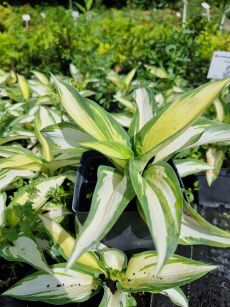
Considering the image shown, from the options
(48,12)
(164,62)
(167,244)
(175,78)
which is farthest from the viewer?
(48,12)

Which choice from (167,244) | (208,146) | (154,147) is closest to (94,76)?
(208,146)

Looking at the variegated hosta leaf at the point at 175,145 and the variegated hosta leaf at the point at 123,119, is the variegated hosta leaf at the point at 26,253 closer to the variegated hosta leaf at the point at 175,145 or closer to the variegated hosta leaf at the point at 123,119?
the variegated hosta leaf at the point at 175,145

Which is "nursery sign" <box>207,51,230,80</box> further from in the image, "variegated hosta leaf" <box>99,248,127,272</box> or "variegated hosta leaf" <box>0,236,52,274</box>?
"variegated hosta leaf" <box>0,236,52,274</box>

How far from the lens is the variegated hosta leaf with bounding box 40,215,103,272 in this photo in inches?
45.4

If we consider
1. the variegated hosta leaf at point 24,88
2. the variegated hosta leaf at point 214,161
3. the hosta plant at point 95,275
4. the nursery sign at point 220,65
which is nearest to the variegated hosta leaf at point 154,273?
the hosta plant at point 95,275

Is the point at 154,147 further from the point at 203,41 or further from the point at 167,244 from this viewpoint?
the point at 203,41

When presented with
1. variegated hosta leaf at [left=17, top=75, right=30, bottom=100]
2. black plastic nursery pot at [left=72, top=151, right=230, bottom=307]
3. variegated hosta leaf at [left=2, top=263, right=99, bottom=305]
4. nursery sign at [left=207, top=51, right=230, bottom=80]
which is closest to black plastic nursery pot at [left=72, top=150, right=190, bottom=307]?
black plastic nursery pot at [left=72, top=151, right=230, bottom=307]

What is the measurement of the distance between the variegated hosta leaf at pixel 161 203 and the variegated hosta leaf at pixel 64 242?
→ 0.31 meters

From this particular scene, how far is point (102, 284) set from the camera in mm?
1181

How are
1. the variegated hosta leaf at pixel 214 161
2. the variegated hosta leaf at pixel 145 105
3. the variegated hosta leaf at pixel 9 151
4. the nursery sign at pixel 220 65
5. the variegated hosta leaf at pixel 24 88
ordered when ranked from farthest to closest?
the variegated hosta leaf at pixel 24 88 < the nursery sign at pixel 220 65 < the variegated hosta leaf at pixel 214 161 < the variegated hosta leaf at pixel 9 151 < the variegated hosta leaf at pixel 145 105

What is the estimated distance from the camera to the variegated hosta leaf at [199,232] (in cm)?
103

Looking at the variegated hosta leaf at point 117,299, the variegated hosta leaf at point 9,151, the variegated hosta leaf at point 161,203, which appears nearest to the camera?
the variegated hosta leaf at point 161,203

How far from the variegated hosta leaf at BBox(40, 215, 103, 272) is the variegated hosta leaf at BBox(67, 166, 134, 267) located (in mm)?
239

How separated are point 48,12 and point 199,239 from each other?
664 centimetres
